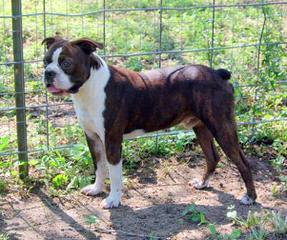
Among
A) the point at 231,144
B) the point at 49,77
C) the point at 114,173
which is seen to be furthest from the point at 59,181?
the point at 231,144

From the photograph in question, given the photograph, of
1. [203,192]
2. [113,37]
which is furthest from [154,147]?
[113,37]

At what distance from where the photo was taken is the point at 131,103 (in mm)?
5523

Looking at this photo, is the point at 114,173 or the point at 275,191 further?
the point at 275,191

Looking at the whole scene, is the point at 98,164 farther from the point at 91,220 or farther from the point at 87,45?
the point at 87,45

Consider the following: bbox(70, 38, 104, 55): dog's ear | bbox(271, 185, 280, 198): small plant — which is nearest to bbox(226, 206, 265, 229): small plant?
bbox(271, 185, 280, 198): small plant

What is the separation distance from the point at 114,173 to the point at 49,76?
0.99 metres

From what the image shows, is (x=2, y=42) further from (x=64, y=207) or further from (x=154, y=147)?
(x=64, y=207)

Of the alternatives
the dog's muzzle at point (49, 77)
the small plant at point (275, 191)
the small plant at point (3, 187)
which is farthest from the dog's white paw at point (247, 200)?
the small plant at point (3, 187)

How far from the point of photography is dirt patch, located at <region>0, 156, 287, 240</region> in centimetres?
523

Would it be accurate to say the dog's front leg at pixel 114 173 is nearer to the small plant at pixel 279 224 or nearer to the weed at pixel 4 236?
the weed at pixel 4 236

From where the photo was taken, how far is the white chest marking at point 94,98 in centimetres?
540

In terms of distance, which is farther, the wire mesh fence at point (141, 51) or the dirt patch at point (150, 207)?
the wire mesh fence at point (141, 51)

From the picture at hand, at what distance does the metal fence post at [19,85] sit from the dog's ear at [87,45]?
65 centimetres

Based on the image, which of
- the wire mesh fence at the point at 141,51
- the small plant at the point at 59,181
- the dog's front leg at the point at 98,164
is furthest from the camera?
the wire mesh fence at the point at 141,51
